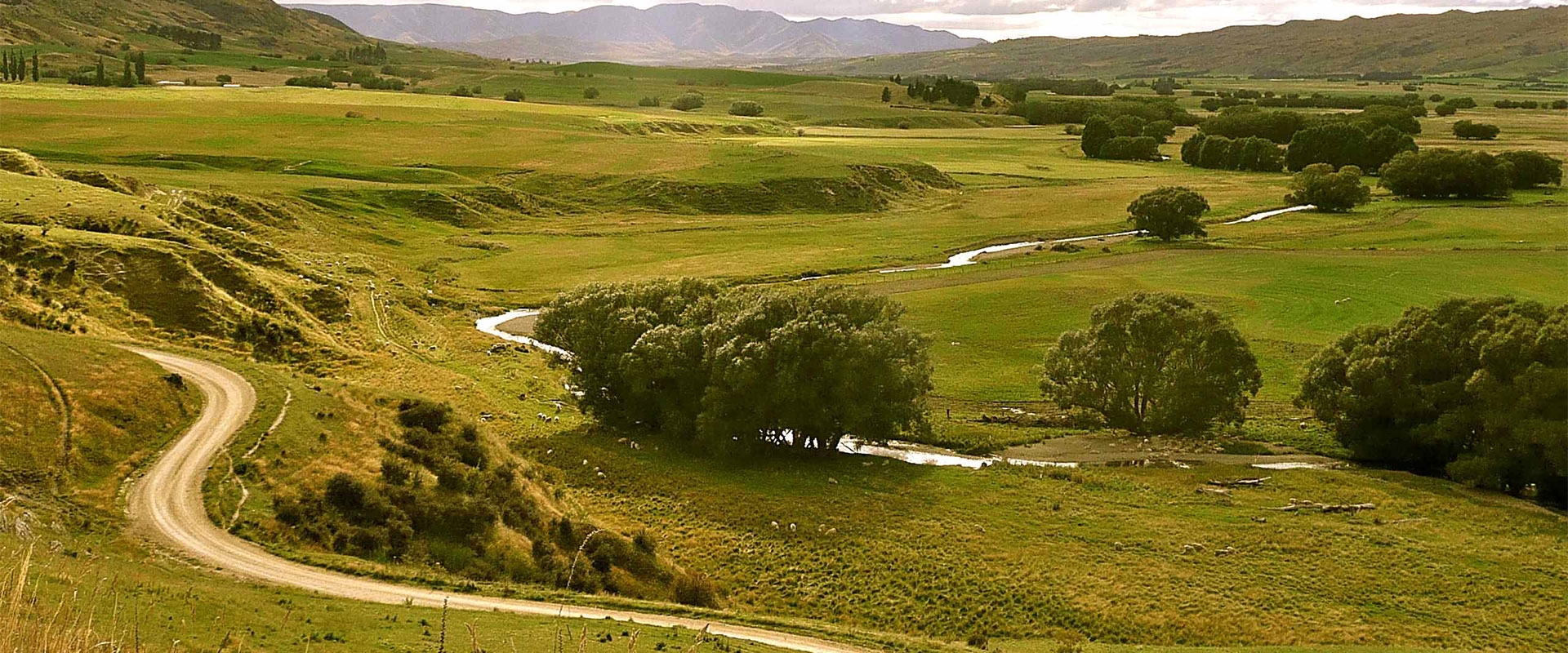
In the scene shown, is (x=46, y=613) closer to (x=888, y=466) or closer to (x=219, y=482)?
(x=219, y=482)

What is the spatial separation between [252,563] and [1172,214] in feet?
381

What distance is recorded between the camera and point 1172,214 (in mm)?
130875

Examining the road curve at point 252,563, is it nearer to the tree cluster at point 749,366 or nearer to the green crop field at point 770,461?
the green crop field at point 770,461

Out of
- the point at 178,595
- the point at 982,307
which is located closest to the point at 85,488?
the point at 178,595

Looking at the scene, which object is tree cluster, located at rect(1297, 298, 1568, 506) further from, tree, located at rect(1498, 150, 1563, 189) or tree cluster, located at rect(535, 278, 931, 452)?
tree, located at rect(1498, 150, 1563, 189)

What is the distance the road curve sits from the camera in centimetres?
3403

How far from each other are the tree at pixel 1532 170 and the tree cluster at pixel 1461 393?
454ft

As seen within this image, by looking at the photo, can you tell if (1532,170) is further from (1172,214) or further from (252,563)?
(252,563)

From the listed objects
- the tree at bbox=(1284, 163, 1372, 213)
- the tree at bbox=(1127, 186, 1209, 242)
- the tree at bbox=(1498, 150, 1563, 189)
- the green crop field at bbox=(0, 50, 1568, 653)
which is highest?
the tree at bbox=(1498, 150, 1563, 189)

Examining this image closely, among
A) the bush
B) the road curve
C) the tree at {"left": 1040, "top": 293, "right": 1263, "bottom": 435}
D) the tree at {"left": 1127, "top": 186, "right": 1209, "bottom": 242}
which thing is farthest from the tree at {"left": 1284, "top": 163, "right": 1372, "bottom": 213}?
the road curve

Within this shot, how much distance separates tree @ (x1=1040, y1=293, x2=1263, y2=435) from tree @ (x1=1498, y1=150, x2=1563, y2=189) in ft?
461

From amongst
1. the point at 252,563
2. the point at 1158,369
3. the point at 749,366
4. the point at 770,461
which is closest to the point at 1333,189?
the point at 1158,369

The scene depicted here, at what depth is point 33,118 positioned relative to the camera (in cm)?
16200

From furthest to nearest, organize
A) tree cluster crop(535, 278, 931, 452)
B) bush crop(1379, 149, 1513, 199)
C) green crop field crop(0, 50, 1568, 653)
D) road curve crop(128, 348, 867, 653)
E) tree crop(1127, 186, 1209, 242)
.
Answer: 1. bush crop(1379, 149, 1513, 199)
2. tree crop(1127, 186, 1209, 242)
3. tree cluster crop(535, 278, 931, 452)
4. green crop field crop(0, 50, 1568, 653)
5. road curve crop(128, 348, 867, 653)
